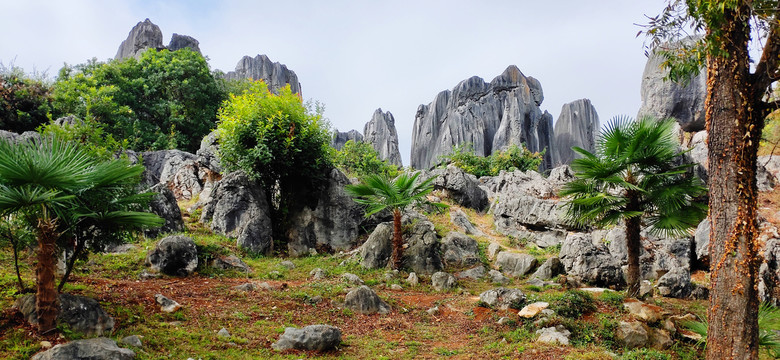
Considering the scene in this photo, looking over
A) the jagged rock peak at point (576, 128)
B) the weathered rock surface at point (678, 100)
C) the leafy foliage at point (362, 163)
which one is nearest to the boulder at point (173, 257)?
the leafy foliage at point (362, 163)

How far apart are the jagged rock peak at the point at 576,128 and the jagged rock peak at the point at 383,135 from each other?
23769mm

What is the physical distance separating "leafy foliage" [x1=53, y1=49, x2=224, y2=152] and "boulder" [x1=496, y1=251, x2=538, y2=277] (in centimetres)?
1847

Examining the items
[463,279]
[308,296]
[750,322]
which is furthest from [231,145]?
[750,322]

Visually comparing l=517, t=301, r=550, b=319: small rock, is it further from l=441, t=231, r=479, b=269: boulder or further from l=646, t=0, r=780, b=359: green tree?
l=441, t=231, r=479, b=269: boulder

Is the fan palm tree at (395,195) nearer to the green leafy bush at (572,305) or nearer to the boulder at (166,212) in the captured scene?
the green leafy bush at (572,305)

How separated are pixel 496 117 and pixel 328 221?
4465cm

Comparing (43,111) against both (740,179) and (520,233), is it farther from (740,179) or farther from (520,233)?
(740,179)

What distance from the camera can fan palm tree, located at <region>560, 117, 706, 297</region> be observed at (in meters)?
8.05

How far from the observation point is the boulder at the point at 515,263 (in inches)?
499

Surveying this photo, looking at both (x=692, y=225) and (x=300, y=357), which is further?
(x=692, y=225)

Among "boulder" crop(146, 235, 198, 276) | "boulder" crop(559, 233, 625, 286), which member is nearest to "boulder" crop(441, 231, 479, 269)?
"boulder" crop(559, 233, 625, 286)

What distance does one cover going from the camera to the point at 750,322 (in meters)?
5.11

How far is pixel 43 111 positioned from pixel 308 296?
19.3 meters

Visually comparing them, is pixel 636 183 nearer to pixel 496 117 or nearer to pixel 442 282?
pixel 442 282
